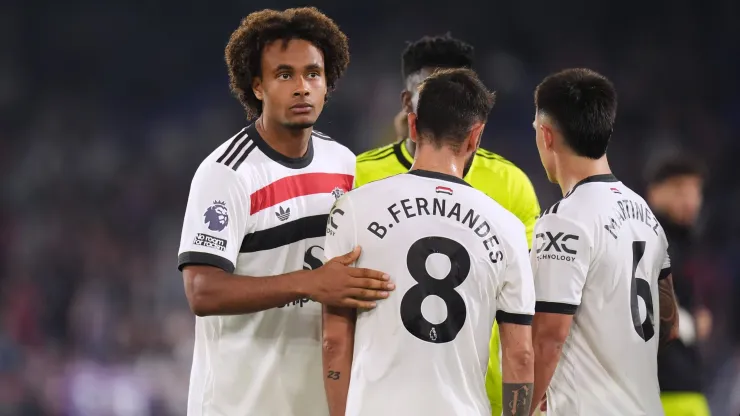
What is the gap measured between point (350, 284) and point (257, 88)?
1164 mm

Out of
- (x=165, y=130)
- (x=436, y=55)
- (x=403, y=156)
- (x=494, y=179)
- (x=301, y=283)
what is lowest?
(x=301, y=283)

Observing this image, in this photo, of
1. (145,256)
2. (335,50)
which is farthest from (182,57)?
(335,50)

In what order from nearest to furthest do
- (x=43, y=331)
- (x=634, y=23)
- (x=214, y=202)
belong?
(x=214, y=202) → (x=43, y=331) → (x=634, y=23)

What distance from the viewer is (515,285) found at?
3213 mm

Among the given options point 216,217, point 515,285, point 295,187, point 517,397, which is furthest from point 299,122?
point 517,397

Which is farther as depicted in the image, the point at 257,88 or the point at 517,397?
the point at 257,88

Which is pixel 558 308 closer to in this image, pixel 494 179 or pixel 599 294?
pixel 599 294

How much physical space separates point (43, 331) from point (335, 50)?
7153 mm

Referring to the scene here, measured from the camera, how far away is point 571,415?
139 inches

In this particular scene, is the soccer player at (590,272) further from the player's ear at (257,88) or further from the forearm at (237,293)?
the player's ear at (257,88)

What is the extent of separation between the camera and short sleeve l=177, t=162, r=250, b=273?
344 cm

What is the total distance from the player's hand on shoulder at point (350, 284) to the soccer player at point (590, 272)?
687mm

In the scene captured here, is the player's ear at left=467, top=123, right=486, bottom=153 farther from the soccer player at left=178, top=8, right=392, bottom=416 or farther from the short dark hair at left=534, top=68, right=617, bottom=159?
the soccer player at left=178, top=8, right=392, bottom=416

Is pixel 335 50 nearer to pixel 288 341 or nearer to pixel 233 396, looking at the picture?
pixel 288 341
